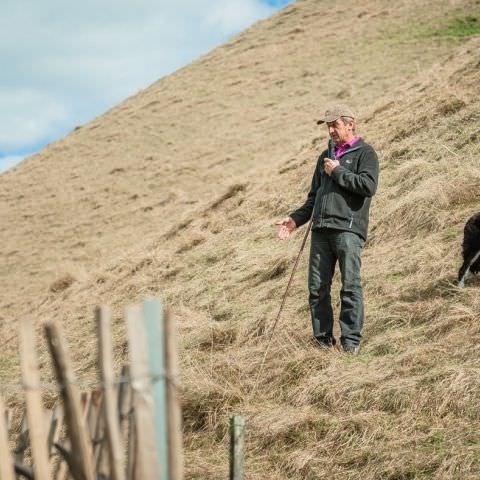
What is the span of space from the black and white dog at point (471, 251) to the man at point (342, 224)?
1.06 metres

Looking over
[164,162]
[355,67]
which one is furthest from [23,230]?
[355,67]

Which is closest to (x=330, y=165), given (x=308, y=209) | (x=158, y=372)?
(x=308, y=209)

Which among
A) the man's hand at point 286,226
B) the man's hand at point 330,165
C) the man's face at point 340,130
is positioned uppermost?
the man's face at point 340,130

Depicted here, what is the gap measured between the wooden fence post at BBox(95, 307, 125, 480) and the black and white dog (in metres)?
4.04

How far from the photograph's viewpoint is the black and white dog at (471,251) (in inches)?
237

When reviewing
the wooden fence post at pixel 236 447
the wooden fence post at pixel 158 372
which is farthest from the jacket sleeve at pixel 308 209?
the wooden fence post at pixel 158 372

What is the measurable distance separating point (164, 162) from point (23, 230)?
4385 mm

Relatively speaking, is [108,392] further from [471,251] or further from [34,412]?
[471,251]

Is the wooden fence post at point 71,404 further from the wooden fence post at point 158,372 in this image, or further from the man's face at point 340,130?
the man's face at point 340,130

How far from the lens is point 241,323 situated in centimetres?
696

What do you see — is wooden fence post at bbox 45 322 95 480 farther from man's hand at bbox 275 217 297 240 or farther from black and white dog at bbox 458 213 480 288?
black and white dog at bbox 458 213 480 288

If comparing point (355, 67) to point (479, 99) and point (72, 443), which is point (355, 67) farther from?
point (72, 443)

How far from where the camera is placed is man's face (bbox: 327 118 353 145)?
220 inches

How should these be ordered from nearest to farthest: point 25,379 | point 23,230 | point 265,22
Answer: point 25,379 < point 23,230 < point 265,22
